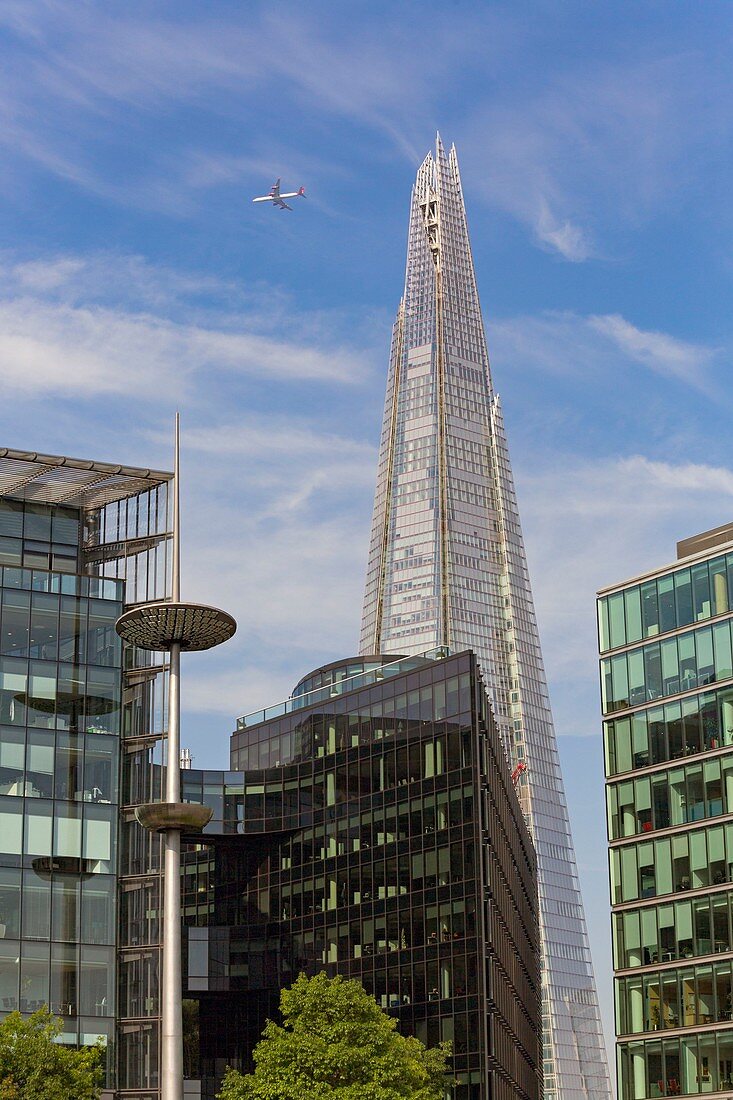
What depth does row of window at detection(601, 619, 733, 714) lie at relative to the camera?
93.3 m

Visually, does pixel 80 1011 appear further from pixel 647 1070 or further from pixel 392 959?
pixel 392 959

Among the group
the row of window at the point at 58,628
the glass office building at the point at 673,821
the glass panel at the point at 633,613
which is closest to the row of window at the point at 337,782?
the glass office building at the point at 673,821

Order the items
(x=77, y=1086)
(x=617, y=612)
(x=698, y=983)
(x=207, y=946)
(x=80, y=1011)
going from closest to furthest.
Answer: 1. (x=77, y=1086)
2. (x=80, y=1011)
3. (x=698, y=983)
4. (x=617, y=612)
5. (x=207, y=946)

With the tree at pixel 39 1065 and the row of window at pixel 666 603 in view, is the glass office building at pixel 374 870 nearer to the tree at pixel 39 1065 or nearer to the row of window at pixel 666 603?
the row of window at pixel 666 603

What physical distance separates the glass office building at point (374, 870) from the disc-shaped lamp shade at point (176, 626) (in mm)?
60568

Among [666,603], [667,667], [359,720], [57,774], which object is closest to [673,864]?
[667,667]

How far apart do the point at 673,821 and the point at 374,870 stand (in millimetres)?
36473

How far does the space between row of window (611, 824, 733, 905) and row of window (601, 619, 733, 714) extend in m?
8.09

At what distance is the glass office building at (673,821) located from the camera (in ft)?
294

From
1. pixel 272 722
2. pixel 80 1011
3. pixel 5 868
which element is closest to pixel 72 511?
pixel 5 868

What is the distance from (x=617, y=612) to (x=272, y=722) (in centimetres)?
5045

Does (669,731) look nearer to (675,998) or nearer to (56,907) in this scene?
(675,998)

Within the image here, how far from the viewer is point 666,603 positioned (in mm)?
97125

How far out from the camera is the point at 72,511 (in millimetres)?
94375
